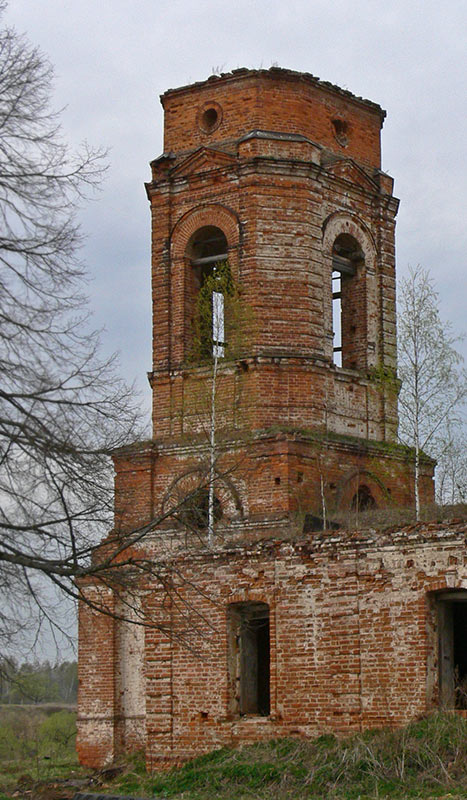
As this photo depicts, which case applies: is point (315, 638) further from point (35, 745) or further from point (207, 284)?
point (35, 745)

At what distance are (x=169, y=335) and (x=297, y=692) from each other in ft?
27.3

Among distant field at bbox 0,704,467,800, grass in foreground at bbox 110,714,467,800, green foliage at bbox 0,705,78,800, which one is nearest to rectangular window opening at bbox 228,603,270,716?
distant field at bbox 0,704,467,800

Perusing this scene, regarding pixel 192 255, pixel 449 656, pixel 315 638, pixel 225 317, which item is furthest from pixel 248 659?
pixel 192 255

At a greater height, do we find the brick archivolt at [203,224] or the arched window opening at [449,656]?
the brick archivolt at [203,224]

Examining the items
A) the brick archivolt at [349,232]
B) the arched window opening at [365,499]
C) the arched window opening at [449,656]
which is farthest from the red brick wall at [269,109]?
the arched window opening at [449,656]

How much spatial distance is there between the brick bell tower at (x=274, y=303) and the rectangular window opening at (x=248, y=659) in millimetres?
2935

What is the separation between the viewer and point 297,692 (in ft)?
51.2

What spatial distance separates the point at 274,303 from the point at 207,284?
4.45 feet

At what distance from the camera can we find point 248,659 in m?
16.9

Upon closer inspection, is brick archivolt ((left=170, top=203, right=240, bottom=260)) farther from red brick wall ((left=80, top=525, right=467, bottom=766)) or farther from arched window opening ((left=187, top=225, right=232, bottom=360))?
red brick wall ((left=80, top=525, right=467, bottom=766))

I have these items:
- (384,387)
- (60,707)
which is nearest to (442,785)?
(384,387)

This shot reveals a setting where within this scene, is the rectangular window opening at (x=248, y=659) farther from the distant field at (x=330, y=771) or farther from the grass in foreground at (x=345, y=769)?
the grass in foreground at (x=345, y=769)

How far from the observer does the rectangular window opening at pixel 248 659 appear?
16.6m

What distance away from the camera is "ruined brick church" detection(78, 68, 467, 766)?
Answer: 17203 mm
